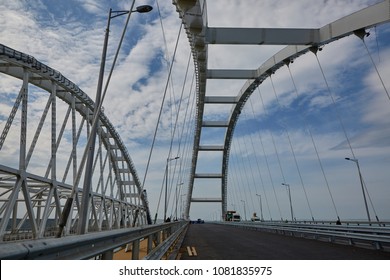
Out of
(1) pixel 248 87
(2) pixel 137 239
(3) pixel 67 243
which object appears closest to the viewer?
(3) pixel 67 243

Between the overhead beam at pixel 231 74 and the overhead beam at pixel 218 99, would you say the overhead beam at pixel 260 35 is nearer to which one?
the overhead beam at pixel 231 74

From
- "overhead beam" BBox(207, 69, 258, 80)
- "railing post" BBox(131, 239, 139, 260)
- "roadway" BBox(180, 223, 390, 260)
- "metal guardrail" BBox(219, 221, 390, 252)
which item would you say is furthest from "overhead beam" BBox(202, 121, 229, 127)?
"railing post" BBox(131, 239, 139, 260)

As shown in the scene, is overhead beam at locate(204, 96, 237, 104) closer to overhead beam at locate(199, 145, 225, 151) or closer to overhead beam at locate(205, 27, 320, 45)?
overhead beam at locate(199, 145, 225, 151)

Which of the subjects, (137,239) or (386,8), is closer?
(137,239)

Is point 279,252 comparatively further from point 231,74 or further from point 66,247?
point 231,74

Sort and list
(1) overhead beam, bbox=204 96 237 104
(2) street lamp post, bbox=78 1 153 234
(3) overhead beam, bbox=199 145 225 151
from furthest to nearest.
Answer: (3) overhead beam, bbox=199 145 225 151
(1) overhead beam, bbox=204 96 237 104
(2) street lamp post, bbox=78 1 153 234

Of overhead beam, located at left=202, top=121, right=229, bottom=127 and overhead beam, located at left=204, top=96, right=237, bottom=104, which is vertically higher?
overhead beam, located at left=202, top=121, right=229, bottom=127

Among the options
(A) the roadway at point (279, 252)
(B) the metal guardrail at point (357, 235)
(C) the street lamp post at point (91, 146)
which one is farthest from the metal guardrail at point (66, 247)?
(B) the metal guardrail at point (357, 235)

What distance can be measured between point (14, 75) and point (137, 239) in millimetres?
21674

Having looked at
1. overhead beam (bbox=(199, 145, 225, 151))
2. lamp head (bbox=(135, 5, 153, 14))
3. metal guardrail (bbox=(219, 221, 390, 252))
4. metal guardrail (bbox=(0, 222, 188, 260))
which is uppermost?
overhead beam (bbox=(199, 145, 225, 151))

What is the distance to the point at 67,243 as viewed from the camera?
3.36 m

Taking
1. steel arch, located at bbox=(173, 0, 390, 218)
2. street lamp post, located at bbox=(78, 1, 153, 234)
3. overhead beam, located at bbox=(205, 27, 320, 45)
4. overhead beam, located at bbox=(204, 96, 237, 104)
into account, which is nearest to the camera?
street lamp post, located at bbox=(78, 1, 153, 234)
